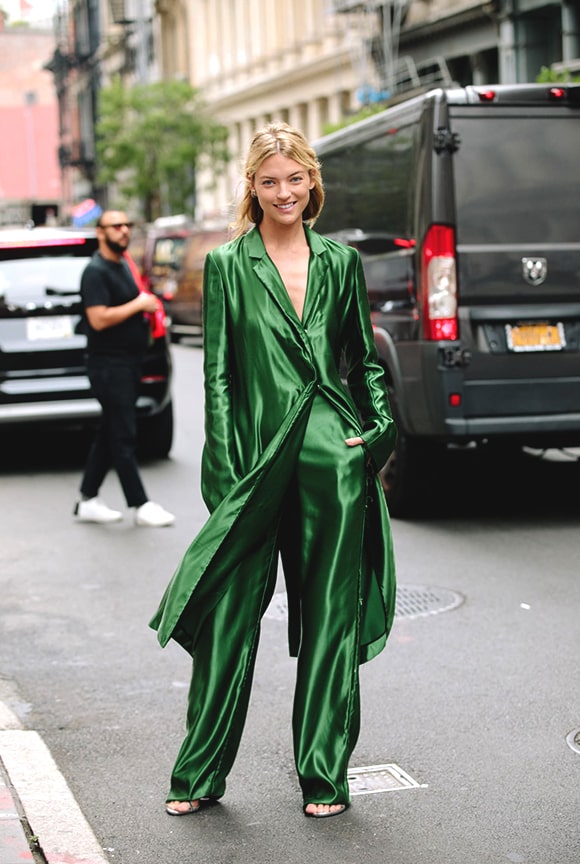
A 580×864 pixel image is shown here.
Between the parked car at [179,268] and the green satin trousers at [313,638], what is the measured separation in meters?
22.1

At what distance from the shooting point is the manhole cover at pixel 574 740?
17.1 feet

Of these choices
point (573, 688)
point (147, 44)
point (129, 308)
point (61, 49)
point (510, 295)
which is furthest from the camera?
point (61, 49)

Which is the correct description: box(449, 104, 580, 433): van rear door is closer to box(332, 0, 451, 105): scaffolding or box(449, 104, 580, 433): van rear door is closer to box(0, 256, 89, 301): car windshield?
box(0, 256, 89, 301): car windshield

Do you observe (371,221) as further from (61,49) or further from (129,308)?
(61,49)

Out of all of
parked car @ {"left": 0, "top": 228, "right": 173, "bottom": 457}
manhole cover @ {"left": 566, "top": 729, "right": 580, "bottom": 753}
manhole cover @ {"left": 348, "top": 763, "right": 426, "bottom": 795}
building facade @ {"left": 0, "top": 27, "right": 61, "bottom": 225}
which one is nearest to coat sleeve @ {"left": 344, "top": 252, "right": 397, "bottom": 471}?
manhole cover @ {"left": 348, "top": 763, "right": 426, "bottom": 795}

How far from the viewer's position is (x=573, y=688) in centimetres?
593

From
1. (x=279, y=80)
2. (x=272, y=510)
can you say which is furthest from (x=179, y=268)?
(x=272, y=510)

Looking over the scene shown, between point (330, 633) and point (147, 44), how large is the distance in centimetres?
6026

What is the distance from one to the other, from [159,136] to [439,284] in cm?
3973

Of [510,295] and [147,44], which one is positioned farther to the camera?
[147,44]

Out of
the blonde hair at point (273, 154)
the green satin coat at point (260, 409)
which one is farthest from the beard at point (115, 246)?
the green satin coat at point (260, 409)

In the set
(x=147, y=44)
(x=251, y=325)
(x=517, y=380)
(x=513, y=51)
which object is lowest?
(x=517, y=380)

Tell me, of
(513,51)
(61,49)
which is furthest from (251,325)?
(61,49)

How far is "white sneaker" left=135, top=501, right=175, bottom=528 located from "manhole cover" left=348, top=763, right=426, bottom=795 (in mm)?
4847
